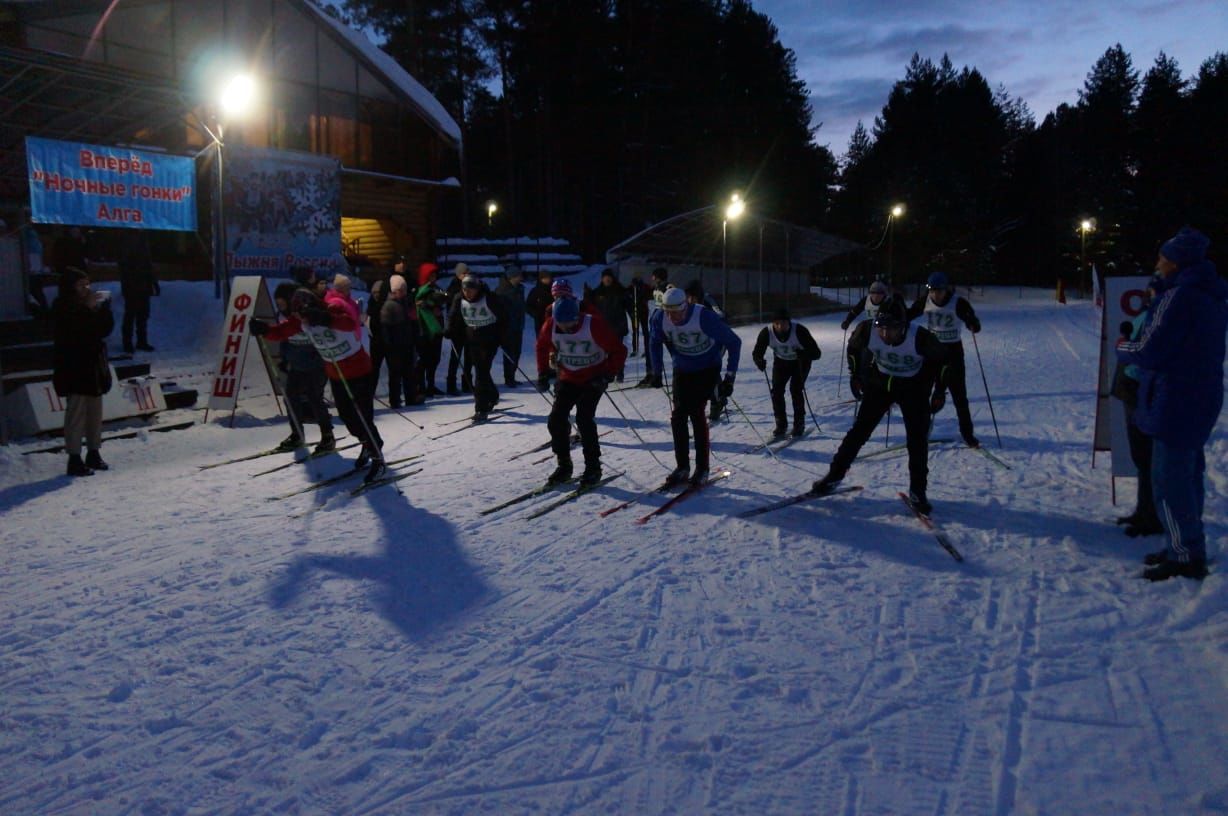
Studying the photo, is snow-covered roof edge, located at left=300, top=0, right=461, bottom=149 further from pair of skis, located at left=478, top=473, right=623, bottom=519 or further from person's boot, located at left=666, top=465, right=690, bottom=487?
person's boot, located at left=666, top=465, right=690, bottom=487

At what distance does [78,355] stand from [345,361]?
2528 millimetres

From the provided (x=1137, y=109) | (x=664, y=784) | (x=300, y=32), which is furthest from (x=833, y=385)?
(x=1137, y=109)

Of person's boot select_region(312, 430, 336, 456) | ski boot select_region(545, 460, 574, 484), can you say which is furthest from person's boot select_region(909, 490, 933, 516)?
person's boot select_region(312, 430, 336, 456)

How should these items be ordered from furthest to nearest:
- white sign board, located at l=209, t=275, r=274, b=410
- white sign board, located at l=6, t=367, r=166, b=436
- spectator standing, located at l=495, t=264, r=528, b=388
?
spectator standing, located at l=495, t=264, r=528, b=388, white sign board, located at l=209, t=275, r=274, b=410, white sign board, located at l=6, t=367, r=166, b=436

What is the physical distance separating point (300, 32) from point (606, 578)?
22.1 meters

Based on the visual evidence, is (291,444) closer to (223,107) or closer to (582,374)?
(582,374)

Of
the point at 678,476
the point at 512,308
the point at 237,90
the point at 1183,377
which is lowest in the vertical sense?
the point at 678,476

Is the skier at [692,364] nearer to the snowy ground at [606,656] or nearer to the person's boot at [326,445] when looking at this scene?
the snowy ground at [606,656]

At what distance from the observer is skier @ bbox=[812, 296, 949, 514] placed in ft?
21.1

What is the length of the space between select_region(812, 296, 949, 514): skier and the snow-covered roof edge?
20.8 metres

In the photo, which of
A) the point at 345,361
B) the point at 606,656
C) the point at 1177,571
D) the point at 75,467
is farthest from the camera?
the point at 75,467

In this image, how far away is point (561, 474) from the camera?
770 cm

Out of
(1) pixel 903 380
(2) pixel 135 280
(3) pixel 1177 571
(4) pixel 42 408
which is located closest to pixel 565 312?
(1) pixel 903 380

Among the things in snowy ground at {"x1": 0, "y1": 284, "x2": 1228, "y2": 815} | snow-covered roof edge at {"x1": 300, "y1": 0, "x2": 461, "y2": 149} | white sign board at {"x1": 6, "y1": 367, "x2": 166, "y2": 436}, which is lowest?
snowy ground at {"x1": 0, "y1": 284, "x2": 1228, "y2": 815}
